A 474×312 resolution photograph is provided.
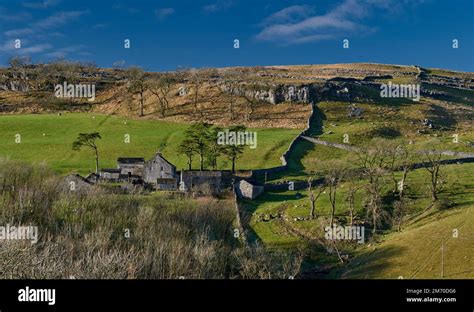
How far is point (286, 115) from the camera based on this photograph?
144 meters

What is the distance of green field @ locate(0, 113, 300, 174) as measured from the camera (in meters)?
99.7

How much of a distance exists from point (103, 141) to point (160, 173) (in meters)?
30.8

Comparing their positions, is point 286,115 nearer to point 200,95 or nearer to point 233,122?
point 233,122

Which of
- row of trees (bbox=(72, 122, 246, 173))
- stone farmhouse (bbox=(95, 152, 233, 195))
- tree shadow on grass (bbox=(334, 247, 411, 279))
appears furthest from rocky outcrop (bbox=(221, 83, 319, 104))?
tree shadow on grass (bbox=(334, 247, 411, 279))

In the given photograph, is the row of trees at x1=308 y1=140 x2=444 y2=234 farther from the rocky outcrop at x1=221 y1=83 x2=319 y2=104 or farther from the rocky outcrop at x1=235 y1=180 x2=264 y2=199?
the rocky outcrop at x1=221 y1=83 x2=319 y2=104

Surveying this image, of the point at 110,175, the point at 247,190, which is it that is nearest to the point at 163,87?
the point at 110,175

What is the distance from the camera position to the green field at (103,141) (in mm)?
99688

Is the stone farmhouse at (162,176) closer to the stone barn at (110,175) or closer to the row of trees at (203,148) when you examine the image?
the stone barn at (110,175)

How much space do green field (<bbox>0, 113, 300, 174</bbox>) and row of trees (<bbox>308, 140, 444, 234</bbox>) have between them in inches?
819

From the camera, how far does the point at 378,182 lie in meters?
74.6

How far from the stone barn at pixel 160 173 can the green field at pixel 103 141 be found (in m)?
7.90

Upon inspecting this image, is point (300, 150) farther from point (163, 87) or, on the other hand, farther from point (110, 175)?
point (163, 87)

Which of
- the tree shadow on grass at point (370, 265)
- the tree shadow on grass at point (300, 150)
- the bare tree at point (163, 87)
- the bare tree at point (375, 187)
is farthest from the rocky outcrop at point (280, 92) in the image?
the tree shadow on grass at point (370, 265)

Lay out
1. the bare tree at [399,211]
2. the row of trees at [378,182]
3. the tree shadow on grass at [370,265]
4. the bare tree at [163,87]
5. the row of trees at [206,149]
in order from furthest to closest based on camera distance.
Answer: the bare tree at [163,87] → the row of trees at [206,149] → the row of trees at [378,182] → the bare tree at [399,211] → the tree shadow on grass at [370,265]
